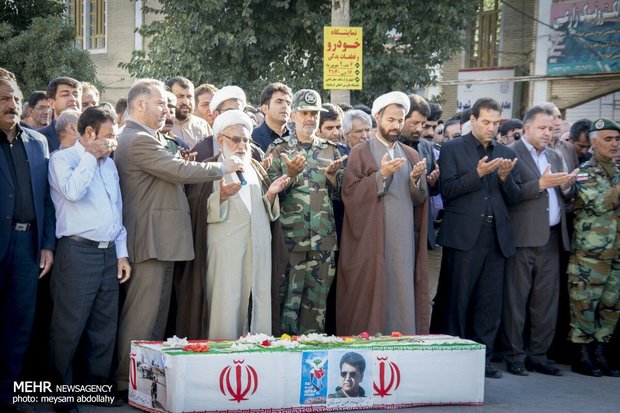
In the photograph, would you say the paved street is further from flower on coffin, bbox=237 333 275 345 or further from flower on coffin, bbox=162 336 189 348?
flower on coffin, bbox=237 333 275 345

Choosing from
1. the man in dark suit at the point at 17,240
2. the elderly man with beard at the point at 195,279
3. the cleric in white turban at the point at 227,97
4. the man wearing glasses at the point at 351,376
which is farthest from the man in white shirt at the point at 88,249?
the cleric in white turban at the point at 227,97

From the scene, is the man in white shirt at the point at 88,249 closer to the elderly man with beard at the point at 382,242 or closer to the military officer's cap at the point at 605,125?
Result: the elderly man with beard at the point at 382,242

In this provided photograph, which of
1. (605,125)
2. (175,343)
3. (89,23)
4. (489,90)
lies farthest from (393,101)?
(89,23)

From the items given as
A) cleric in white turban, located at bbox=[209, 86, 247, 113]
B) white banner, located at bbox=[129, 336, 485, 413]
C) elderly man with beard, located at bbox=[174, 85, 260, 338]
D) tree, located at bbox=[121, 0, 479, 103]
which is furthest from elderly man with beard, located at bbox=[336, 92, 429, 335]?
tree, located at bbox=[121, 0, 479, 103]

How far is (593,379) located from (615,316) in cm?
61

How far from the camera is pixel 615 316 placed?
787 cm

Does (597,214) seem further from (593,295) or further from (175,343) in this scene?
(175,343)

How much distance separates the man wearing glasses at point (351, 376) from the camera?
6.00m

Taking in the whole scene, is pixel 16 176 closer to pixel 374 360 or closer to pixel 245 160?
Answer: pixel 245 160

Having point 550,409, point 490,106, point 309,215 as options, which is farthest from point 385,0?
point 550,409

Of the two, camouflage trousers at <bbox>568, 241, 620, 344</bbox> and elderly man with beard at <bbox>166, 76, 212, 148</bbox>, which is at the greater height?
elderly man with beard at <bbox>166, 76, 212, 148</bbox>

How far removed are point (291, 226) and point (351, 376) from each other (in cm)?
139

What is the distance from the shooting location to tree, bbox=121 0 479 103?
1495 cm

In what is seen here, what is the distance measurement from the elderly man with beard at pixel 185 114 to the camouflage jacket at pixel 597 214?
136 inches
